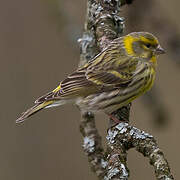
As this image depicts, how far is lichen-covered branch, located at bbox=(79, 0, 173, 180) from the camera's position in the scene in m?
2.89

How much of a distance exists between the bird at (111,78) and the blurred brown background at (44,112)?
150 centimetres

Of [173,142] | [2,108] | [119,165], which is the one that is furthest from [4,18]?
[119,165]

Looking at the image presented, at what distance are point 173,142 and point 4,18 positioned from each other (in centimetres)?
284

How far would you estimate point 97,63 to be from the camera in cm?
463

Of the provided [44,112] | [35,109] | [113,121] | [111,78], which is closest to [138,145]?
[113,121]

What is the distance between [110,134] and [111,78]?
1.31 meters

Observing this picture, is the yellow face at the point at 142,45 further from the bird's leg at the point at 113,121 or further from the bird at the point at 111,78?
the bird's leg at the point at 113,121

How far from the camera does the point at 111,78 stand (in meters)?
4.67

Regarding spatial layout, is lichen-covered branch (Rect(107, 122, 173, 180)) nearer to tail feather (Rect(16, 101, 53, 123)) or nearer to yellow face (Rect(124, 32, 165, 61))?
tail feather (Rect(16, 101, 53, 123))

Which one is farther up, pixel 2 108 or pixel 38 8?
pixel 38 8

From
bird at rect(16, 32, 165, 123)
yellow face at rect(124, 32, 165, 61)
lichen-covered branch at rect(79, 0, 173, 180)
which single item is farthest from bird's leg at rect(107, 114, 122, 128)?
yellow face at rect(124, 32, 165, 61)

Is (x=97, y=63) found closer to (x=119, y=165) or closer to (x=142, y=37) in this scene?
(x=142, y=37)

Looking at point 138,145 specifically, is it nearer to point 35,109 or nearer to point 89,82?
point 35,109

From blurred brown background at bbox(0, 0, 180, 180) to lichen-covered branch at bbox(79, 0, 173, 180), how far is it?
1.89m
